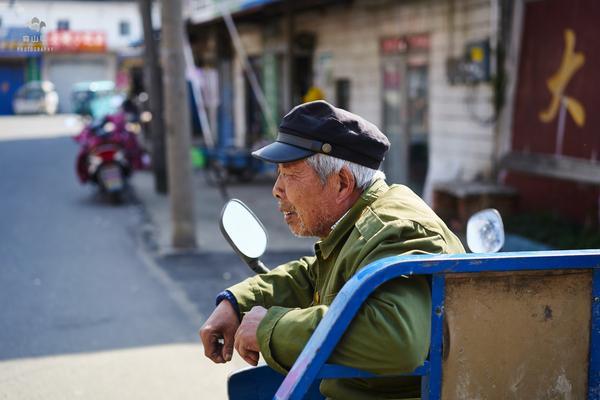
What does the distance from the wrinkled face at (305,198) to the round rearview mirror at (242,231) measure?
20 centimetres

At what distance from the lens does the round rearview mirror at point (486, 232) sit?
8.53ft

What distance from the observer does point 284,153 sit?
2.09m

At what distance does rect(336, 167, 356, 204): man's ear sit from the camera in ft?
6.93

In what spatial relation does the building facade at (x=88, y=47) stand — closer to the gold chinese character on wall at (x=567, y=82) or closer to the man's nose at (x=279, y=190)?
the gold chinese character on wall at (x=567, y=82)

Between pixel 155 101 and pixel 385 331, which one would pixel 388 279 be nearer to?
pixel 385 331

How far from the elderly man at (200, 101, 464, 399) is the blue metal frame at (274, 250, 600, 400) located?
0.14 feet

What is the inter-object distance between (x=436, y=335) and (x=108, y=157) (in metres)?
10.9

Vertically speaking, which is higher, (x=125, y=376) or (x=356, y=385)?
(x=356, y=385)

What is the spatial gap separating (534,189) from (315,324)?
22.8 ft

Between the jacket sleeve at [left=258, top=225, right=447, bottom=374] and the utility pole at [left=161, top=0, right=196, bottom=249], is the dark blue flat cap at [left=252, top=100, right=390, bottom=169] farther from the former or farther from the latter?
the utility pole at [left=161, top=0, right=196, bottom=249]

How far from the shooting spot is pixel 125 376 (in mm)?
4723

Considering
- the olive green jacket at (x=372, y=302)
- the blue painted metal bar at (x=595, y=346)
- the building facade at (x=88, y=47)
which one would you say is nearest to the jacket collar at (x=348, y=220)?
the olive green jacket at (x=372, y=302)

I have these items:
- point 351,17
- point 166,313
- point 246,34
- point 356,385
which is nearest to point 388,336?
point 356,385

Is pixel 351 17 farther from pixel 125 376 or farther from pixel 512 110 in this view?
pixel 125 376
